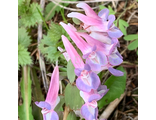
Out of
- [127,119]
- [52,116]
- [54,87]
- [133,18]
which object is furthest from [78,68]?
[133,18]

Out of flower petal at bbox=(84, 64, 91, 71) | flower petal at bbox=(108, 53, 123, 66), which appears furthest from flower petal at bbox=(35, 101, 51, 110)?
flower petal at bbox=(108, 53, 123, 66)

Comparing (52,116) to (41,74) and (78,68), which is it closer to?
(78,68)

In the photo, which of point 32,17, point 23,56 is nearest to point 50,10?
point 32,17

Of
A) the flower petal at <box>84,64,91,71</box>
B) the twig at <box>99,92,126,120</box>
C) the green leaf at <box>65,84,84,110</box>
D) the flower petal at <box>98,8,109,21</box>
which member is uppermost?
the flower petal at <box>98,8,109,21</box>

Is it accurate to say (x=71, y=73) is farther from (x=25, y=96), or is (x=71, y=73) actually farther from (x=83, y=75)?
(x=25, y=96)

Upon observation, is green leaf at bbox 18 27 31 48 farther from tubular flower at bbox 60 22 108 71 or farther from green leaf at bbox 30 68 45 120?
tubular flower at bbox 60 22 108 71

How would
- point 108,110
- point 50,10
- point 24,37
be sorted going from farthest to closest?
point 50,10
point 24,37
point 108,110
